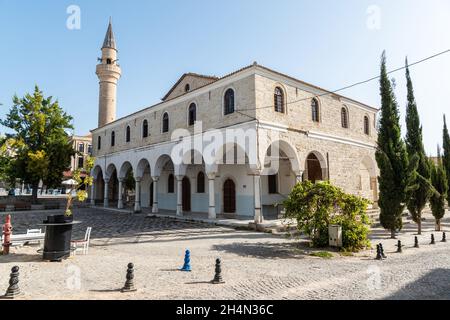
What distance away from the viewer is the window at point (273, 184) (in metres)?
18.5

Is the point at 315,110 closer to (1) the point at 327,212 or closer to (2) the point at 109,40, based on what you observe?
(1) the point at 327,212

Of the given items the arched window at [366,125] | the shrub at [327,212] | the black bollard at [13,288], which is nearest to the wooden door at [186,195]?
the shrub at [327,212]

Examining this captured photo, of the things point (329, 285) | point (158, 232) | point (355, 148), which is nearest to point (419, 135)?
point (355, 148)

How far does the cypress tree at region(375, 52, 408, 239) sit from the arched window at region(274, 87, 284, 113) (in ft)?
16.3

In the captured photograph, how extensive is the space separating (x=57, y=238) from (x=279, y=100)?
12.3m

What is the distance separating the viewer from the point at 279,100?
50.3 ft

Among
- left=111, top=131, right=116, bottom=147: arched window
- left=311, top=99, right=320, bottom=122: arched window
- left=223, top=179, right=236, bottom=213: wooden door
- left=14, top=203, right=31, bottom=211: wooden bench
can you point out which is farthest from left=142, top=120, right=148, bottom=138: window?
left=311, top=99, right=320, bottom=122: arched window

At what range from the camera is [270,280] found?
19.2 ft

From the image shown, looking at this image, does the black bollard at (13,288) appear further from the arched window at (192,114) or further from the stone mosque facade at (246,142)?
the arched window at (192,114)

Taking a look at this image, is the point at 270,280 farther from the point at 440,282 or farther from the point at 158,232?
the point at 158,232

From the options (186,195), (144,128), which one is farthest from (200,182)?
(144,128)

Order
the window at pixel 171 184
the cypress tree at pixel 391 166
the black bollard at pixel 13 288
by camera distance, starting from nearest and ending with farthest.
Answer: the black bollard at pixel 13 288 → the cypress tree at pixel 391 166 → the window at pixel 171 184

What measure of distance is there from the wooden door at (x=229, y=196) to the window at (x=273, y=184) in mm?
2611

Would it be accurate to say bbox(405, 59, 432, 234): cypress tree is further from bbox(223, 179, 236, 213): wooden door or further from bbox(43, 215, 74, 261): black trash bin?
bbox(43, 215, 74, 261): black trash bin
